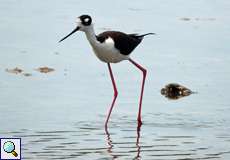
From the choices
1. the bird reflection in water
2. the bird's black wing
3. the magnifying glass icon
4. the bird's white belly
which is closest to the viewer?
the magnifying glass icon

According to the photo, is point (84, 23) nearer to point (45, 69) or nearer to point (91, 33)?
point (91, 33)

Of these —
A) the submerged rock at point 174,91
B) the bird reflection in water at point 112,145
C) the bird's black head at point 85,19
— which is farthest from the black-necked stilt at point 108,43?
the submerged rock at point 174,91

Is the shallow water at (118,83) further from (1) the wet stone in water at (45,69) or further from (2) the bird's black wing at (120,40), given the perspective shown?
(2) the bird's black wing at (120,40)

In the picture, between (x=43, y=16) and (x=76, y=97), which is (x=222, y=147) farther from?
(x=43, y=16)

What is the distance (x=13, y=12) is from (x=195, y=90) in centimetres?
539

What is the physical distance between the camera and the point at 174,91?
12.8 metres

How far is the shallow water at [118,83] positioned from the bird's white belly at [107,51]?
61cm

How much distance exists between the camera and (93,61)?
14.4 m

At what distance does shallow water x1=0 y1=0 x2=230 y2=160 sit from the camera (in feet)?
34.2

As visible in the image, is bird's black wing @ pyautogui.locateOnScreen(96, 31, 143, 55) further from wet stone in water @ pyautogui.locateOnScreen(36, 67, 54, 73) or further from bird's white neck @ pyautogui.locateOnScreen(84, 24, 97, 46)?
wet stone in water @ pyautogui.locateOnScreen(36, 67, 54, 73)

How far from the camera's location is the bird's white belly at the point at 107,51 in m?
11.8

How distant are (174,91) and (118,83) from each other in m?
0.85

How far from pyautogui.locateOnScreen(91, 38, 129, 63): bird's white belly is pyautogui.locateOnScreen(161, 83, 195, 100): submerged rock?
3.38ft

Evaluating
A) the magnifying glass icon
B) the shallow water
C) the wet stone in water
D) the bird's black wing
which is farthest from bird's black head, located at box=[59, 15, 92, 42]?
the magnifying glass icon
